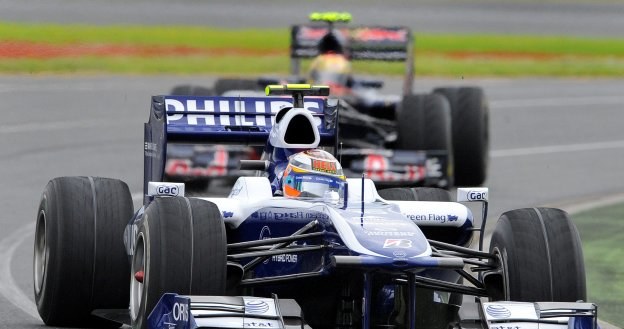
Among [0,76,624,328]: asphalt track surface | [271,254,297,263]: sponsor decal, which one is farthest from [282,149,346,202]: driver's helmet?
[0,76,624,328]: asphalt track surface

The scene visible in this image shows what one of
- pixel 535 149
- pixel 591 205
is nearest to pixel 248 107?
pixel 591 205

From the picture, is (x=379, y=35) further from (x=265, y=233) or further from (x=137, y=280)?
(x=137, y=280)

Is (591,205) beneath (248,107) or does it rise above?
beneath

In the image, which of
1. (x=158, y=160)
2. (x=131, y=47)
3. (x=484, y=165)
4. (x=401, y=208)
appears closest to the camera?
(x=401, y=208)

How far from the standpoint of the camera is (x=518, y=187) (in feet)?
70.1

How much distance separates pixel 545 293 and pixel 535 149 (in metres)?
16.7

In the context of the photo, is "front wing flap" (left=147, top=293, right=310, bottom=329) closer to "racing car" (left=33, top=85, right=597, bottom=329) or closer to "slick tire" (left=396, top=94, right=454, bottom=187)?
"racing car" (left=33, top=85, right=597, bottom=329)

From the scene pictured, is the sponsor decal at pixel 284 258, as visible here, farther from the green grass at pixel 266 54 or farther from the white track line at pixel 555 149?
the green grass at pixel 266 54

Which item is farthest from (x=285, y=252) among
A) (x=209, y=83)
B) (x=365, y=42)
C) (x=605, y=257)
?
(x=209, y=83)

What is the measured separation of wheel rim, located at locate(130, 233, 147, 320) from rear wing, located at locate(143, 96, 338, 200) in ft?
5.62

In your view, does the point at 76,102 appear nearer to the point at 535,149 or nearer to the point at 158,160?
the point at 535,149

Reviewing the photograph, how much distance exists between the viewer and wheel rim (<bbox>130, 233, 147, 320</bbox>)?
977cm

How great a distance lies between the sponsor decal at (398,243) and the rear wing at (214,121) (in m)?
2.94

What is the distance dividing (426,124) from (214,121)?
788 centimetres
